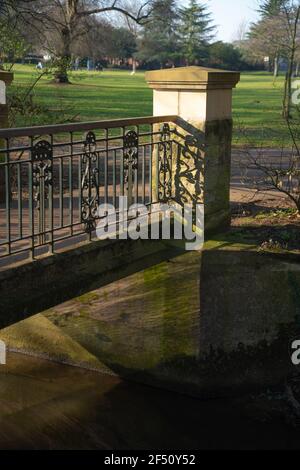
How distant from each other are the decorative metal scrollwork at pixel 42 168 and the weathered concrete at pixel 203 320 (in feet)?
7.91

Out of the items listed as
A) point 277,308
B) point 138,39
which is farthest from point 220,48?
point 277,308

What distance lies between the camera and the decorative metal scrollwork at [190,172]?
706 centimetres

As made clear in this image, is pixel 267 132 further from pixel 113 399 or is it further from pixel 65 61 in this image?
pixel 113 399

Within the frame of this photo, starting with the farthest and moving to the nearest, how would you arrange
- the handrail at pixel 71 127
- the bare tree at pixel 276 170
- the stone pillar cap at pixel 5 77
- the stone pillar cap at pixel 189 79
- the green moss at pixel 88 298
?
1. the bare tree at pixel 276 170
2. the stone pillar cap at pixel 5 77
3. the green moss at pixel 88 298
4. the stone pillar cap at pixel 189 79
5. the handrail at pixel 71 127

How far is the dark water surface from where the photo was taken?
→ 712 centimetres

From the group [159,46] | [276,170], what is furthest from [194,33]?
[276,170]

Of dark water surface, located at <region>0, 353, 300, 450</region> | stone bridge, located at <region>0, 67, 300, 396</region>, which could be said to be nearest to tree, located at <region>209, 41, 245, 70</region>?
stone bridge, located at <region>0, 67, 300, 396</region>

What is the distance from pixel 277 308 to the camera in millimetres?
7695

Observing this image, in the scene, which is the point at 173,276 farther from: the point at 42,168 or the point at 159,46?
the point at 159,46

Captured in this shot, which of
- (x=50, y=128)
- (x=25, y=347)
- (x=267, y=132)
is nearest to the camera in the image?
(x=50, y=128)

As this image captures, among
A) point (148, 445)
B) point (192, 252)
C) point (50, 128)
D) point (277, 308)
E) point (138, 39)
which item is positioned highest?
point (138, 39)

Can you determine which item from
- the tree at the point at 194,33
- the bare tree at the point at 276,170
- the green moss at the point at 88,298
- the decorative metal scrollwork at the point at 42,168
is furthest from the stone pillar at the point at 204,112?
the tree at the point at 194,33

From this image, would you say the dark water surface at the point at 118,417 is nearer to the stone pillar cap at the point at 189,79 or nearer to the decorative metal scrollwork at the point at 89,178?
the decorative metal scrollwork at the point at 89,178

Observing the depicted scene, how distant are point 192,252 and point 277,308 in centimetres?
120
